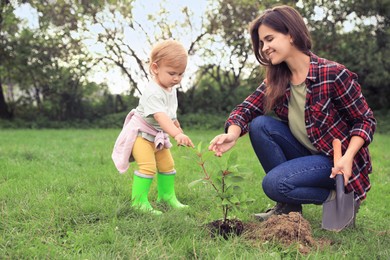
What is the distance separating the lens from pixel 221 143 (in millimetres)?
2887

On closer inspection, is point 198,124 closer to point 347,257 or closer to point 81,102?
point 81,102

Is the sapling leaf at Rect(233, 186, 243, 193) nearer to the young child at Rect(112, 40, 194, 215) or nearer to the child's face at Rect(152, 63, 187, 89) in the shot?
the young child at Rect(112, 40, 194, 215)

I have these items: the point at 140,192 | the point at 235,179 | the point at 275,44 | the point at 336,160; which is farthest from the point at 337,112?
the point at 140,192

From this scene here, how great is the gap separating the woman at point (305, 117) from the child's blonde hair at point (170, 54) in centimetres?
51

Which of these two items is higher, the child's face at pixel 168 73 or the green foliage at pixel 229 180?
the child's face at pixel 168 73

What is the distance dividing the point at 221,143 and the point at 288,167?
0.45m

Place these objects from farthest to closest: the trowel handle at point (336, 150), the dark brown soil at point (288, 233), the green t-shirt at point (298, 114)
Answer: the green t-shirt at point (298, 114) → the trowel handle at point (336, 150) → the dark brown soil at point (288, 233)

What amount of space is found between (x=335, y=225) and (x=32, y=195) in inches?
83.8

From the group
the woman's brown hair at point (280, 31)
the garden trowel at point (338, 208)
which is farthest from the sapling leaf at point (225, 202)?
the woman's brown hair at point (280, 31)

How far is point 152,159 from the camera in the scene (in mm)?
3385

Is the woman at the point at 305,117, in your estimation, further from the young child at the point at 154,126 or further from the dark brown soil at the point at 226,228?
the young child at the point at 154,126

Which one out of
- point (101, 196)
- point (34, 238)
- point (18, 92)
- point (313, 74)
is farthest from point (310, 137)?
point (18, 92)

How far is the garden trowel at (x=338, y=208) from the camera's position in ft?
8.94

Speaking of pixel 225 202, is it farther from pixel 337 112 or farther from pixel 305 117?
pixel 337 112
